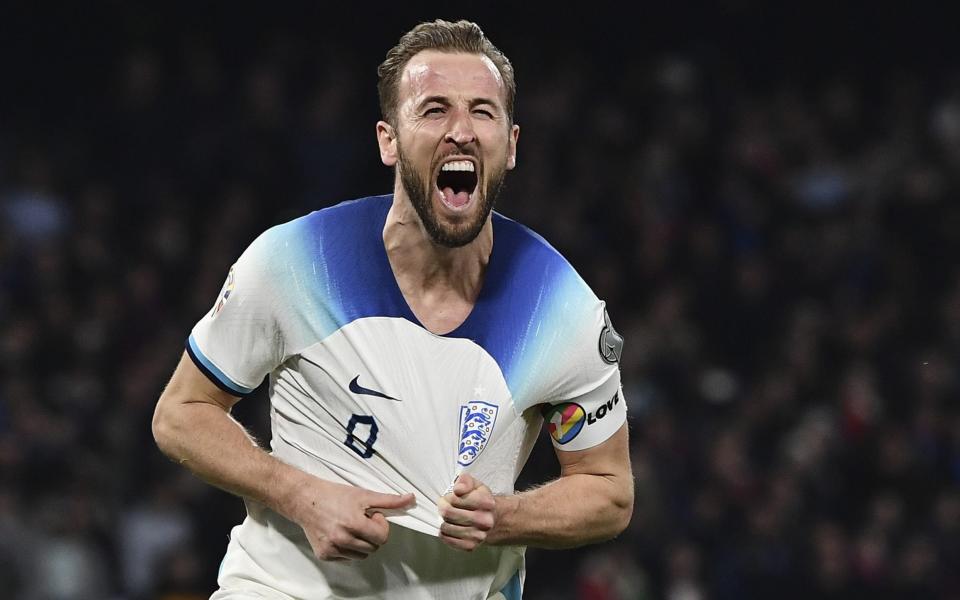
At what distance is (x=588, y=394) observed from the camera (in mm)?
3607

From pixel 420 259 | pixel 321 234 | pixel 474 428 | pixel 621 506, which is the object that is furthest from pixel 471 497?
pixel 321 234

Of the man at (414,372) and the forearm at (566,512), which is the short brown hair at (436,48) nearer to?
the man at (414,372)

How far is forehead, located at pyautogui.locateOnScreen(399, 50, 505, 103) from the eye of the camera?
356 cm

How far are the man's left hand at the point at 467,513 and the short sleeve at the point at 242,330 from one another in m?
0.61

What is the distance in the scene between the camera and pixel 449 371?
11.6ft

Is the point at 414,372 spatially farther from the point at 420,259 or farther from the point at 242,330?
the point at 242,330

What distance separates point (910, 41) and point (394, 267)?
1056 centimetres

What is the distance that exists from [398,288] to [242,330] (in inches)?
15.5

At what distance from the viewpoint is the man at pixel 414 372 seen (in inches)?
137

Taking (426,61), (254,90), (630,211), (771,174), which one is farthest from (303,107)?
(426,61)

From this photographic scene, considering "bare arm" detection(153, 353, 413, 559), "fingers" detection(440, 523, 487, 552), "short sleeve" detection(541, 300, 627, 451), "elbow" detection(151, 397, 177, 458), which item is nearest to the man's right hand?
"bare arm" detection(153, 353, 413, 559)

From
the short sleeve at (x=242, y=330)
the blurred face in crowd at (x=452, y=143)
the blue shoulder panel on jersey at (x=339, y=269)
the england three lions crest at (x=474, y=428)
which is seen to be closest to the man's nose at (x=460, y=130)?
the blurred face in crowd at (x=452, y=143)

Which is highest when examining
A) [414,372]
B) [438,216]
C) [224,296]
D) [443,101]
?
[443,101]

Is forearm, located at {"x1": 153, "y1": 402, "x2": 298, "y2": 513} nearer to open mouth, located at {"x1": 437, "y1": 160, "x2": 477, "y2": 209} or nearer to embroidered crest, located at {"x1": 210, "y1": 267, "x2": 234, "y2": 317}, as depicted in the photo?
embroidered crest, located at {"x1": 210, "y1": 267, "x2": 234, "y2": 317}
